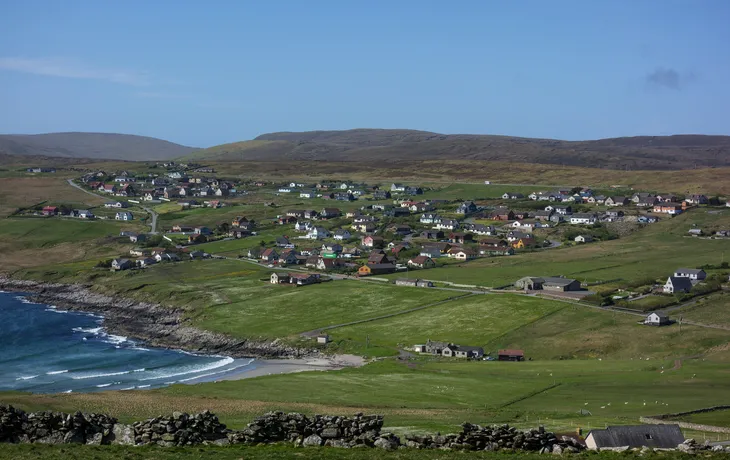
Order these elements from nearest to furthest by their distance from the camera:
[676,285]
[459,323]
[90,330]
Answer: [459,323] → [90,330] → [676,285]

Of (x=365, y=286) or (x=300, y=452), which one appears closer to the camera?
(x=300, y=452)

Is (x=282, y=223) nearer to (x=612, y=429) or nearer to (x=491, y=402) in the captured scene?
(x=491, y=402)

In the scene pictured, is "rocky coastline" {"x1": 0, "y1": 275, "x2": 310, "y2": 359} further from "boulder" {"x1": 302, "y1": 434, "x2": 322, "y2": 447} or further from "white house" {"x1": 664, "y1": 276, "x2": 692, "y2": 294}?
"boulder" {"x1": 302, "y1": 434, "x2": 322, "y2": 447}

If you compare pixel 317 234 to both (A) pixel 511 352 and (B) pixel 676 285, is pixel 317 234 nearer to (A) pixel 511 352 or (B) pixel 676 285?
(B) pixel 676 285

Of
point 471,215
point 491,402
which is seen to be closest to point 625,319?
point 491,402

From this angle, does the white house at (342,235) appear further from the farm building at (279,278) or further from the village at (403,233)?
the farm building at (279,278)

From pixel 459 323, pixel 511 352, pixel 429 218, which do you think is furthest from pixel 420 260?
pixel 511 352
